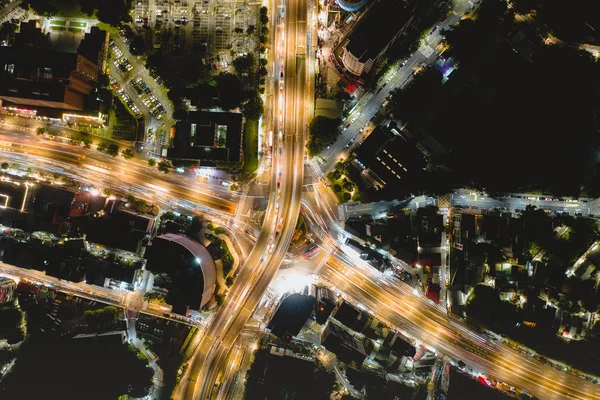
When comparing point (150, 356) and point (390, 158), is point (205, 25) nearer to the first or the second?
point (390, 158)

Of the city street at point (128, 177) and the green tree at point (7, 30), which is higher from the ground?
the green tree at point (7, 30)

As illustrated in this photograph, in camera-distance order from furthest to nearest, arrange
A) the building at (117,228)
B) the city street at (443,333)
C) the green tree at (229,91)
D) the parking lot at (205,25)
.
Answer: the parking lot at (205,25)
the city street at (443,333)
the building at (117,228)
the green tree at (229,91)

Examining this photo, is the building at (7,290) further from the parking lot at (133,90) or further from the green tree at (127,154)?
the parking lot at (133,90)

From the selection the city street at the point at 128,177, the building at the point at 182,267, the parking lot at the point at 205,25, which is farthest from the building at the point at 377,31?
the building at the point at 182,267

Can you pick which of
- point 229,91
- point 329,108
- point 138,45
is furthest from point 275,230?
point 138,45

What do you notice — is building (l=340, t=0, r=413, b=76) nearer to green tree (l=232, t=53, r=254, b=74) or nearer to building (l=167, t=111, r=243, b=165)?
green tree (l=232, t=53, r=254, b=74)

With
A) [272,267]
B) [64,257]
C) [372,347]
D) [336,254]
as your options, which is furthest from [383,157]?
[64,257]
